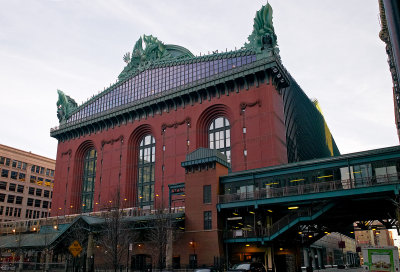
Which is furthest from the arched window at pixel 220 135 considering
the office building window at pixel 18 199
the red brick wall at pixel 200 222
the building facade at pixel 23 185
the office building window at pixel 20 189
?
the office building window at pixel 20 189

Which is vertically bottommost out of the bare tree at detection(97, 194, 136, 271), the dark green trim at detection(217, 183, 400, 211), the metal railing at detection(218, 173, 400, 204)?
the bare tree at detection(97, 194, 136, 271)

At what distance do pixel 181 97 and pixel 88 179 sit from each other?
29672 millimetres

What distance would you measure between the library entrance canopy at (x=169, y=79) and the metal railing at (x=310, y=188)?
24137 millimetres

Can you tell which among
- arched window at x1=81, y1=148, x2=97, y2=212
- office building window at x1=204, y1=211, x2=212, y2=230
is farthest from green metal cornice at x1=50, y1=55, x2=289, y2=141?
office building window at x1=204, y1=211, x2=212, y2=230

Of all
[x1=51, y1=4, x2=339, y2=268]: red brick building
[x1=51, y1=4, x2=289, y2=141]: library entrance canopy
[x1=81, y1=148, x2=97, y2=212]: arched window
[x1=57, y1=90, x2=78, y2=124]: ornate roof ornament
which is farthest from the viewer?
[x1=57, y1=90, x2=78, y2=124]: ornate roof ornament

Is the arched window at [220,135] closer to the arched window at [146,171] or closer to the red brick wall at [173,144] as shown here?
the red brick wall at [173,144]

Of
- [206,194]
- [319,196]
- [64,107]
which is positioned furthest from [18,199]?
[319,196]

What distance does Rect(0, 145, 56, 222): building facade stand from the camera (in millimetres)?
107375

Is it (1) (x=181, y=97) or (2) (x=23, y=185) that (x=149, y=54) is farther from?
(2) (x=23, y=185)

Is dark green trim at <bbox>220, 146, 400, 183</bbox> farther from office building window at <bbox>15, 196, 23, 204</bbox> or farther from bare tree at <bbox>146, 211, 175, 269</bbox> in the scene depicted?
office building window at <bbox>15, 196, 23, 204</bbox>

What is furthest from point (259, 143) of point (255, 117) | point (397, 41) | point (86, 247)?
point (397, 41)

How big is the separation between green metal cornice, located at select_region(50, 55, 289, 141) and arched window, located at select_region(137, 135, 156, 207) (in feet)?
18.9

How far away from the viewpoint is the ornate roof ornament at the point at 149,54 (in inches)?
3215

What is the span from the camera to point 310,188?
140 ft
